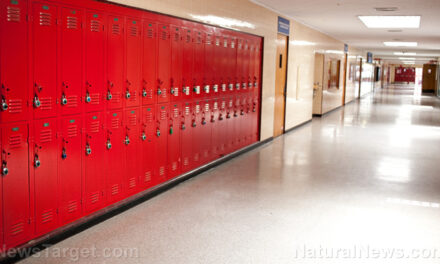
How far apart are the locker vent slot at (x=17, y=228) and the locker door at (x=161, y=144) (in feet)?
6.44

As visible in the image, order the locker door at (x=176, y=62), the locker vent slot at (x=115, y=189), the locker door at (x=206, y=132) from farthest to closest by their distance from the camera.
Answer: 1. the locker door at (x=206, y=132)
2. the locker door at (x=176, y=62)
3. the locker vent slot at (x=115, y=189)

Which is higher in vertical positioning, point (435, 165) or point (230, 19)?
point (230, 19)

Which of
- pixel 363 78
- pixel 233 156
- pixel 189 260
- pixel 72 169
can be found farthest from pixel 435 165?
pixel 363 78

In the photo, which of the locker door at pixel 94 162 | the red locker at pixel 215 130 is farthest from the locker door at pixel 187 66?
the locker door at pixel 94 162

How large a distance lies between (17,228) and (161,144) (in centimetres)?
216

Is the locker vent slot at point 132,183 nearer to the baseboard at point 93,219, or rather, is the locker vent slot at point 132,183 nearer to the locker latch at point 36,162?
the baseboard at point 93,219

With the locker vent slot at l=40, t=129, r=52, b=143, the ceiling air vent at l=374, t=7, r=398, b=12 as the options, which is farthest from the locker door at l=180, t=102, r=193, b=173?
the ceiling air vent at l=374, t=7, r=398, b=12

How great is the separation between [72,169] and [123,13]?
1.68 meters

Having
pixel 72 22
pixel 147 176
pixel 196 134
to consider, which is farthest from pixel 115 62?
pixel 196 134

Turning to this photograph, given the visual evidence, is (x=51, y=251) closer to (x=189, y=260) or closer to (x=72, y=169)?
(x=72, y=169)

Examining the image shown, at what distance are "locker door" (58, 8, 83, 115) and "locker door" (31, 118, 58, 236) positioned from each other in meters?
0.25

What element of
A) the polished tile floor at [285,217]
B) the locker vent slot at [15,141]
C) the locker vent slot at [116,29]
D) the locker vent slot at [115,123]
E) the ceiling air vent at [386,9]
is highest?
the ceiling air vent at [386,9]

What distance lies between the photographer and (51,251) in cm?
351

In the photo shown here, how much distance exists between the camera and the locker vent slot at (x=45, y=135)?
3477 mm
